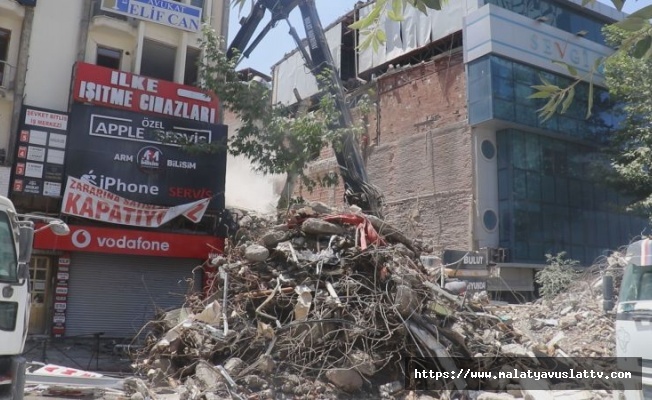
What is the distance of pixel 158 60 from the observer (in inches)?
733

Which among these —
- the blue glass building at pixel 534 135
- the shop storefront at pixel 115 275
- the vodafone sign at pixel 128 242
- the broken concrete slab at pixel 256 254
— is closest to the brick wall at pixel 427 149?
the blue glass building at pixel 534 135

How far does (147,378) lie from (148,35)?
11944 mm

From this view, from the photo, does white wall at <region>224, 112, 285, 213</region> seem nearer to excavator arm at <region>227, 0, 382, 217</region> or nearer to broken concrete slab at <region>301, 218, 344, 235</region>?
excavator arm at <region>227, 0, 382, 217</region>

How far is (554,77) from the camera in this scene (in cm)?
2017

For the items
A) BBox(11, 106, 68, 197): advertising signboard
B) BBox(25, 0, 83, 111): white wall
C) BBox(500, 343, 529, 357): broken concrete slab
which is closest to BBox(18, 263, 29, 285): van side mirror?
BBox(500, 343, 529, 357): broken concrete slab

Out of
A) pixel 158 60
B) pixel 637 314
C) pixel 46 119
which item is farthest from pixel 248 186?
pixel 637 314

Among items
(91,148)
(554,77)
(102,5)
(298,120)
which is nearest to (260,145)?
(298,120)

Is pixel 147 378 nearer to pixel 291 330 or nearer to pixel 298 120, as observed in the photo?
pixel 291 330

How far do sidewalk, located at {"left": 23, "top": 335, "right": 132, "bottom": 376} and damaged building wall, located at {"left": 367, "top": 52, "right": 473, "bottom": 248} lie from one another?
31.0 ft

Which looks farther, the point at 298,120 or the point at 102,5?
the point at 102,5

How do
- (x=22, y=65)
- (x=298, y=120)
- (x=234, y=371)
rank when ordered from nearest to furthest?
(x=234, y=371) → (x=298, y=120) → (x=22, y=65)

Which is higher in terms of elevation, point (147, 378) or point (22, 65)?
point (22, 65)

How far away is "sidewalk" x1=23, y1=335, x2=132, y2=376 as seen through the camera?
38.8 feet

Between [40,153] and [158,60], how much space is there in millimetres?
5240
